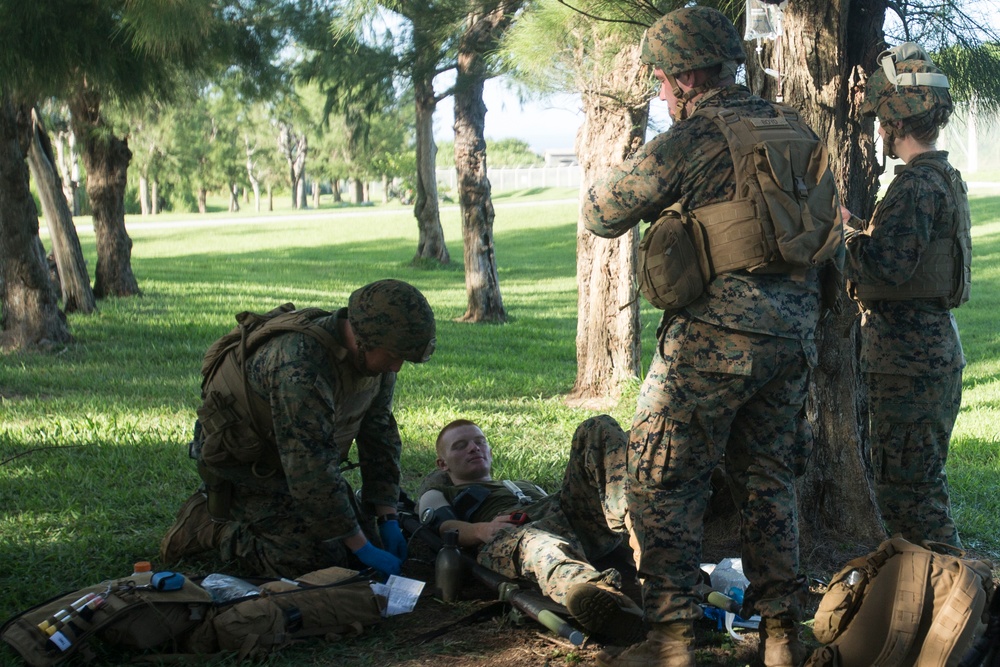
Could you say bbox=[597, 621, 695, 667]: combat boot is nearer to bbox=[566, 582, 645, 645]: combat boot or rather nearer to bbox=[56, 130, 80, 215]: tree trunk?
bbox=[566, 582, 645, 645]: combat boot

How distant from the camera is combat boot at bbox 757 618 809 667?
3.31m

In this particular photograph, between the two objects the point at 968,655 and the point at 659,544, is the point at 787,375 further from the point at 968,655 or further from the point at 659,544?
the point at 968,655

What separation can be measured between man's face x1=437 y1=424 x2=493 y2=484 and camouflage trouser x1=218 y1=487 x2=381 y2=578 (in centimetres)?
57

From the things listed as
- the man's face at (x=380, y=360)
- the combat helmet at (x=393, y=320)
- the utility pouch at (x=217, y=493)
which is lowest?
the utility pouch at (x=217, y=493)

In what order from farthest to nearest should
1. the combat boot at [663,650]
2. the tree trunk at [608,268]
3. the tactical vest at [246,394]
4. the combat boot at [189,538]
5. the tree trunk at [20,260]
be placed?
the tree trunk at [20,260] < the tree trunk at [608,268] < the combat boot at [189,538] < the tactical vest at [246,394] < the combat boot at [663,650]

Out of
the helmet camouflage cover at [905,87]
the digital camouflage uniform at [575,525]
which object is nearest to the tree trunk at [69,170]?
the digital camouflage uniform at [575,525]

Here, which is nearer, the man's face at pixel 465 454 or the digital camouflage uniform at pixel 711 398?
the digital camouflage uniform at pixel 711 398

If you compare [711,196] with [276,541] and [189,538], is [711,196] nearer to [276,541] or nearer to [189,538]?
[276,541]

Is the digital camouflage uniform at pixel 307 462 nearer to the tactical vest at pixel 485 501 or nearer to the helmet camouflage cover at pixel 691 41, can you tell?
the tactical vest at pixel 485 501

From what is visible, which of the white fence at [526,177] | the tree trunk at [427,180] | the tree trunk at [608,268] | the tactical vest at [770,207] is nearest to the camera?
the tactical vest at [770,207]

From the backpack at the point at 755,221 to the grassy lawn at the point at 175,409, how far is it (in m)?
2.35

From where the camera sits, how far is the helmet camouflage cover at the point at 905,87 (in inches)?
150

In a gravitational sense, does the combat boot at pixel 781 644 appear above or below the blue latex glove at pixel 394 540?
below

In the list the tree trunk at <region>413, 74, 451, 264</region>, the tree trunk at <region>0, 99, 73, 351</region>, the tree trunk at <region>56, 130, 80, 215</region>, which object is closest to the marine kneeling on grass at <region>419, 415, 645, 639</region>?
the tree trunk at <region>0, 99, 73, 351</region>
